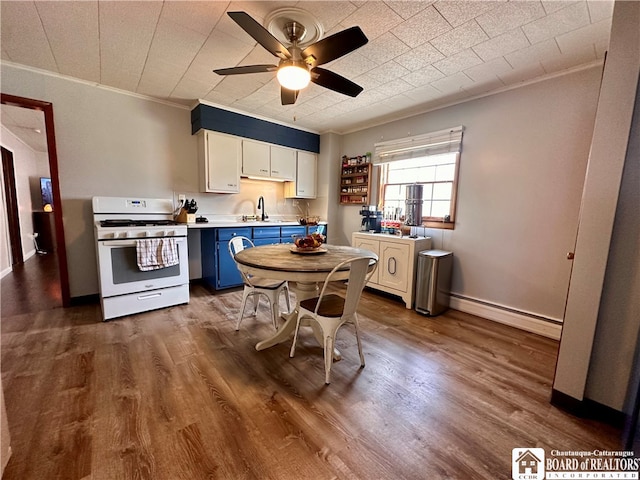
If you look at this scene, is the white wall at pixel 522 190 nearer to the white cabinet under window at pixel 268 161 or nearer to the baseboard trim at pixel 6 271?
the white cabinet under window at pixel 268 161

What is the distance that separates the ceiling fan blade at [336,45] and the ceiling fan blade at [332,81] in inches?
4.9

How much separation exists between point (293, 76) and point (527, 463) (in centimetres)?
253

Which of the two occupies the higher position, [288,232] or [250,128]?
[250,128]

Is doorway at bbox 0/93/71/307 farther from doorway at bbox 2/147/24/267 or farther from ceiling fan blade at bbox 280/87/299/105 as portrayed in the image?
doorway at bbox 2/147/24/267

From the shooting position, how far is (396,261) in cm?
332

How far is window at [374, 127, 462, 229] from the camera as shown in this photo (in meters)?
3.22

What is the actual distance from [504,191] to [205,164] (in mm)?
3566

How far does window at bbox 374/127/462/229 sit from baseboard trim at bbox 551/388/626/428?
1985 mm

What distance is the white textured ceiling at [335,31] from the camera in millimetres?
1725

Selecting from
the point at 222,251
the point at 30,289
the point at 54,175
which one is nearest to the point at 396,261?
the point at 222,251

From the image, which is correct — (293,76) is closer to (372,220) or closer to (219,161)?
(219,161)

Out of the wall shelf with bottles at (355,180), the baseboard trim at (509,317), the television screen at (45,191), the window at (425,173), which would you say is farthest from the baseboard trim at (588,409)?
the television screen at (45,191)

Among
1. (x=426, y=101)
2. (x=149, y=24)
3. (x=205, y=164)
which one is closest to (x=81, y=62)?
(x=149, y=24)

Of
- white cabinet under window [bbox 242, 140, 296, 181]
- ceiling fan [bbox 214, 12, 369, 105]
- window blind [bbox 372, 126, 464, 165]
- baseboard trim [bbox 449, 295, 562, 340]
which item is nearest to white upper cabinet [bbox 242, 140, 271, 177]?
white cabinet under window [bbox 242, 140, 296, 181]
